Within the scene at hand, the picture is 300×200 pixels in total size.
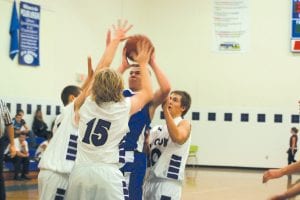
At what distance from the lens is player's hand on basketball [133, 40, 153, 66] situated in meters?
4.05

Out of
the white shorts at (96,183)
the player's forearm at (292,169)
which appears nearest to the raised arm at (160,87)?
the white shorts at (96,183)

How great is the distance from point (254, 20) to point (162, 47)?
2.92 metres

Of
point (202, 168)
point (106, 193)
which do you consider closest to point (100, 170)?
point (106, 193)

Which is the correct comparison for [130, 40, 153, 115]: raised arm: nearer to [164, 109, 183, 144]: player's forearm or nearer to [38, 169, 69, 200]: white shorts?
[164, 109, 183, 144]: player's forearm

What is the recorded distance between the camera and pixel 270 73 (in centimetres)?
1652

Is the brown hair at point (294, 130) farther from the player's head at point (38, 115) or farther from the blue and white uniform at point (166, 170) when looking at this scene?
the blue and white uniform at point (166, 170)

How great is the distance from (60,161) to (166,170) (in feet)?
2.76

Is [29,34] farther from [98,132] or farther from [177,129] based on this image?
[98,132]

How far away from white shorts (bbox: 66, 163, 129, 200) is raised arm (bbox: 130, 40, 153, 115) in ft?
1.41

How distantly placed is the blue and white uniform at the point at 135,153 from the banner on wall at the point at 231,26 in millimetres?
12924

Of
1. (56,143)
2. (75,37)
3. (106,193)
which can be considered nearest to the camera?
(106,193)

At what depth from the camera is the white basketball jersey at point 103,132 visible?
143 inches

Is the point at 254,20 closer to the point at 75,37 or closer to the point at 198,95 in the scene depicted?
the point at 198,95

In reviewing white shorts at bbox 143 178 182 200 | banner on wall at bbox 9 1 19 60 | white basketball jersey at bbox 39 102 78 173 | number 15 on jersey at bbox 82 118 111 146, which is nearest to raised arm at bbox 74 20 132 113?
white basketball jersey at bbox 39 102 78 173
